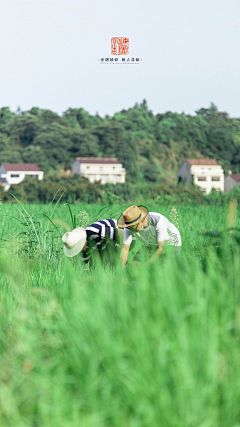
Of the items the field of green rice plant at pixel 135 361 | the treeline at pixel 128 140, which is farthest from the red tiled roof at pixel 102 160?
the field of green rice plant at pixel 135 361

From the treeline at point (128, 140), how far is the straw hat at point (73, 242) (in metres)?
56.2

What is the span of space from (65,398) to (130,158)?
64.8 meters

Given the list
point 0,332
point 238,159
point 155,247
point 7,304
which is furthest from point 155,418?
point 238,159

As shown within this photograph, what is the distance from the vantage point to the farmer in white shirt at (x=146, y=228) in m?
3.70

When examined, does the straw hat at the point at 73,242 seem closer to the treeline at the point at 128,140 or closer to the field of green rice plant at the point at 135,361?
the field of green rice plant at the point at 135,361

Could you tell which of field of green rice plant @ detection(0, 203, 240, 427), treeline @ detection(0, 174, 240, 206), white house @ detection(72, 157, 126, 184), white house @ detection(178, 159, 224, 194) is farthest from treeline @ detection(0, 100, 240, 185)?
field of green rice plant @ detection(0, 203, 240, 427)

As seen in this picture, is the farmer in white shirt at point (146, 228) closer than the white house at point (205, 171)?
Yes

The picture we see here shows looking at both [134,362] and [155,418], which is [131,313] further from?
[155,418]

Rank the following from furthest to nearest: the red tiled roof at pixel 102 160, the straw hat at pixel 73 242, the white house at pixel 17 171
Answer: the red tiled roof at pixel 102 160, the white house at pixel 17 171, the straw hat at pixel 73 242

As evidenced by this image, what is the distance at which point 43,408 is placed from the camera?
4.98 ft

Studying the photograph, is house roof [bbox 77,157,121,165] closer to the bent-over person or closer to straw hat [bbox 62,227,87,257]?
the bent-over person

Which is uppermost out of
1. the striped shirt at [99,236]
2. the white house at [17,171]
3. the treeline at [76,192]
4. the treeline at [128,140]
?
the treeline at [128,140]

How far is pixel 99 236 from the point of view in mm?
4125

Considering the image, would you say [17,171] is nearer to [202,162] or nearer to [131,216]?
[202,162]
